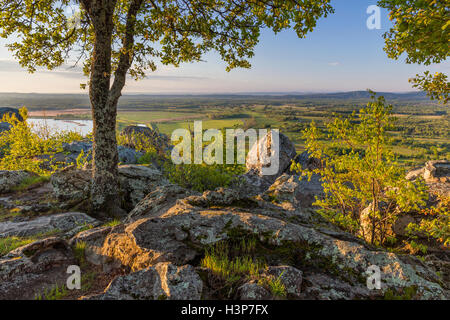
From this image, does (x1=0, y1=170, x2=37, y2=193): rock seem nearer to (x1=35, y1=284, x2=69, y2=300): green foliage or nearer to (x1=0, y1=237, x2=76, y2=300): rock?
(x1=0, y1=237, x2=76, y2=300): rock

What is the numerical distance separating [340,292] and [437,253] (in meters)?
7.27

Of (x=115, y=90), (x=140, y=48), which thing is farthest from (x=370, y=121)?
(x=115, y=90)

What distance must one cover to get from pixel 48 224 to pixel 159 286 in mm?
7794

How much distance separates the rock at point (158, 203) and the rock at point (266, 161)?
30.1ft

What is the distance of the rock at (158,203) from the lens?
25.1ft

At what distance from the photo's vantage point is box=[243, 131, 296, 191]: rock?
17516 mm

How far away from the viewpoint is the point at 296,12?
7688 millimetres

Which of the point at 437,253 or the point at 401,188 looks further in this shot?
the point at 437,253

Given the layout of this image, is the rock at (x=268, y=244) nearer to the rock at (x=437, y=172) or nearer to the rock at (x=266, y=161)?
the rock at (x=437, y=172)

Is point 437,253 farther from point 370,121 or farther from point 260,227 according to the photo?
point 260,227

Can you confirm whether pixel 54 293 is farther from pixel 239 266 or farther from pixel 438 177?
pixel 438 177

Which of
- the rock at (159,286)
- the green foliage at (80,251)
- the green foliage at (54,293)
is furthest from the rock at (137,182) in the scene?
the rock at (159,286)

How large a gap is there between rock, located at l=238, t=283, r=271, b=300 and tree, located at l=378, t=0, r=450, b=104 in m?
5.81
